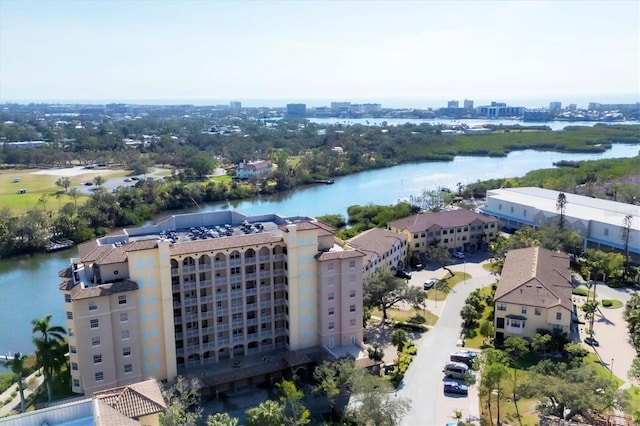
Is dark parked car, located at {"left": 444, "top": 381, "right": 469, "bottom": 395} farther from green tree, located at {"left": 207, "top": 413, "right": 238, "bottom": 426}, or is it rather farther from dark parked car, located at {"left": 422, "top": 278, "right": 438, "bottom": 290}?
dark parked car, located at {"left": 422, "top": 278, "right": 438, "bottom": 290}

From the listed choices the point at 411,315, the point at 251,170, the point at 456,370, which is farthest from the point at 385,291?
the point at 251,170

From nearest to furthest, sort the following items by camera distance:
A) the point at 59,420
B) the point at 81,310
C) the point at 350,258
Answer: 1. the point at 59,420
2. the point at 81,310
3. the point at 350,258

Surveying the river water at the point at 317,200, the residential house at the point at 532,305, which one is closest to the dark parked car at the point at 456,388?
the residential house at the point at 532,305

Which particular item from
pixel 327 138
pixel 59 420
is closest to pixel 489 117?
pixel 327 138

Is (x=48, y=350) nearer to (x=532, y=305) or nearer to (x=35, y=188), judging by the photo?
(x=532, y=305)

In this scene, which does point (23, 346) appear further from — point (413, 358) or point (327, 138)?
point (327, 138)

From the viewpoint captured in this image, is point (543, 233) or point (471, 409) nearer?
point (471, 409)

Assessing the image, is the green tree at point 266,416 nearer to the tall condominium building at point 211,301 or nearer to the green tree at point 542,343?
the tall condominium building at point 211,301
